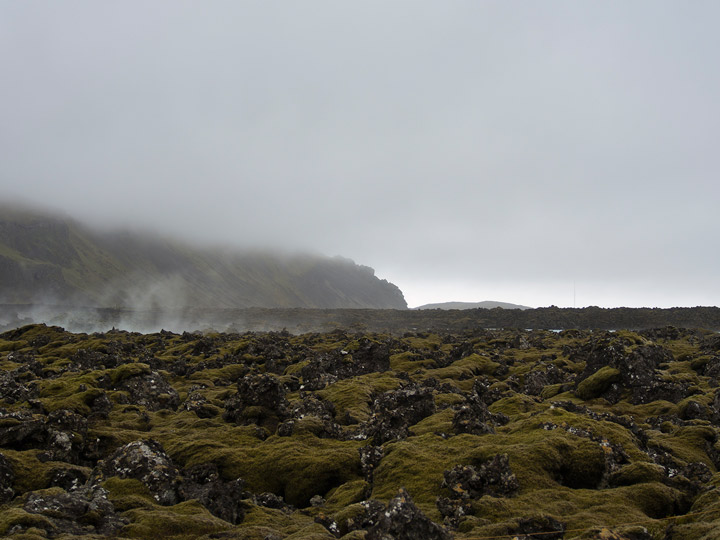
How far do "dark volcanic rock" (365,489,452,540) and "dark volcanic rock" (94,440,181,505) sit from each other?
22.8 feet

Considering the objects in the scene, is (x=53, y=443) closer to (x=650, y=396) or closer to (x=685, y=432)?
(x=685, y=432)

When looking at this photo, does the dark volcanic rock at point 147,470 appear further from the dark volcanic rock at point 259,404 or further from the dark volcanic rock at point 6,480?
the dark volcanic rock at point 259,404

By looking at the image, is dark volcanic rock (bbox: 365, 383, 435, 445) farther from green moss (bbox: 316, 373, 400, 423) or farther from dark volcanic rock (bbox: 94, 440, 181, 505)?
dark volcanic rock (bbox: 94, 440, 181, 505)

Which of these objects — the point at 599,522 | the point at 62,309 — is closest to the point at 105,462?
the point at 599,522

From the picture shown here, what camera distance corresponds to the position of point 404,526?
7.50 metres

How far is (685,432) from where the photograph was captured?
614 inches

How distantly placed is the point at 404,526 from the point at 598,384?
20.6 meters

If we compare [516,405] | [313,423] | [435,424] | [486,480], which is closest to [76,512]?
[313,423]

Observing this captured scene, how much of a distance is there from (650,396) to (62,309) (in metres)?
171

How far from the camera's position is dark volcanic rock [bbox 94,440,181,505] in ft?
39.8

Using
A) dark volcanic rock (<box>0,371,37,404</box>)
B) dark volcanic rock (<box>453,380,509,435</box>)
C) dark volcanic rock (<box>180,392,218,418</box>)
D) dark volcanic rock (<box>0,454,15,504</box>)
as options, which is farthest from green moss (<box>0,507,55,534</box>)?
dark volcanic rock (<box>0,371,37,404</box>)

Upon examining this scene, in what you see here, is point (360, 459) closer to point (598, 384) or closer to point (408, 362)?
point (598, 384)

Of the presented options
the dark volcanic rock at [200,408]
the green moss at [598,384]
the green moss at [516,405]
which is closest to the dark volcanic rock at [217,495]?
the dark volcanic rock at [200,408]

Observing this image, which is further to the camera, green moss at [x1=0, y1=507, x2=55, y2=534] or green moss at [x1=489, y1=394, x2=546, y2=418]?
green moss at [x1=489, y1=394, x2=546, y2=418]
